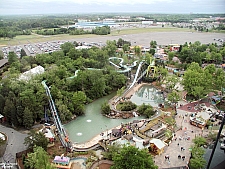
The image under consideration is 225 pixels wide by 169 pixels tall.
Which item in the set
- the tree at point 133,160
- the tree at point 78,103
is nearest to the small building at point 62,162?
the tree at point 133,160

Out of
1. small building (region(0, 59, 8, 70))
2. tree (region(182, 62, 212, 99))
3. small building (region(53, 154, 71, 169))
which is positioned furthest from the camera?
small building (region(0, 59, 8, 70))

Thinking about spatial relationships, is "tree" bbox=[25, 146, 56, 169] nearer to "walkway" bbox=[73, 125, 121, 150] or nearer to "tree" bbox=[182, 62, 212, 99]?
"walkway" bbox=[73, 125, 121, 150]

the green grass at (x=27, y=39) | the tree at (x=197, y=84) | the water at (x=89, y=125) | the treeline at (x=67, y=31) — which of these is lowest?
the water at (x=89, y=125)

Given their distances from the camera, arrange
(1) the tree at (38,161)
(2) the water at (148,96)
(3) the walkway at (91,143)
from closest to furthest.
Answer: (1) the tree at (38,161), (3) the walkway at (91,143), (2) the water at (148,96)

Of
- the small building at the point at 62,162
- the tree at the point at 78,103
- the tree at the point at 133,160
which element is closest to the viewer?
the tree at the point at 133,160

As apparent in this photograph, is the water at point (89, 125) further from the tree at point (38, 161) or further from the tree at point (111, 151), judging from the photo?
the tree at point (38, 161)

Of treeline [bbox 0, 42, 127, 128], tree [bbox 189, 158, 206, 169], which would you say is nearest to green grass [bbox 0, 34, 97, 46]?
treeline [bbox 0, 42, 127, 128]

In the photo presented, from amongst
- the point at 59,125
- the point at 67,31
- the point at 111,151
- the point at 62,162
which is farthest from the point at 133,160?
the point at 67,31
